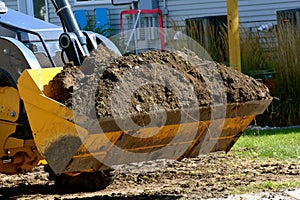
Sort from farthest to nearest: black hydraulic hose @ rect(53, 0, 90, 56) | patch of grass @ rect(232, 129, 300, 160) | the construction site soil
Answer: patch of grass @ rect(232, 129, 300, 160) < black hydraulic hose @ rect(53, 0, 90, 56) < the construction site soil

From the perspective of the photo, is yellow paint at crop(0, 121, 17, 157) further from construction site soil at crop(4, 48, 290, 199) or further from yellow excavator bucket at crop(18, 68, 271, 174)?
construction site soil at crop(4, 48, 290, 199)

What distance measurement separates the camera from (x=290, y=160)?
9203 millimetres

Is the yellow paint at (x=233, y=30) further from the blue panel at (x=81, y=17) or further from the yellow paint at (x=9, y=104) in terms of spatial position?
the blue panel at (x=81, y=17)

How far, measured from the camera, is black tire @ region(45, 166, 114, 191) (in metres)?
7.65

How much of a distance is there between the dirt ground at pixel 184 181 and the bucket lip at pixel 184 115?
798mm

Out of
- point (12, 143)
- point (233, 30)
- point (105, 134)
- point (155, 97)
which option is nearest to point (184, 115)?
point (155, 97)

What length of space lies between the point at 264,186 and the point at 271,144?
3288 mm

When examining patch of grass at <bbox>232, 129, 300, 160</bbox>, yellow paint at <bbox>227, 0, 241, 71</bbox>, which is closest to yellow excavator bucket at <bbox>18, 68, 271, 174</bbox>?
patch of grass at <bbox>232, 129, 300, 160</bbox>

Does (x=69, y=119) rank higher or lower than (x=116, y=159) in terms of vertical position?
higher

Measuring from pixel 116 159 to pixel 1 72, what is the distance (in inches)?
51.5

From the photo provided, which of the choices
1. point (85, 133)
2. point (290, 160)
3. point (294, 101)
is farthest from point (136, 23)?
point (85, 133)

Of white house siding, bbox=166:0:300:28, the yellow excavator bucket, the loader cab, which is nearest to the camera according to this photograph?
the yellow excavator bucket

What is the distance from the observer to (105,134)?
602 centimetres

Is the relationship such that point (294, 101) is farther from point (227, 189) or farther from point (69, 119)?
point (69, 119)
